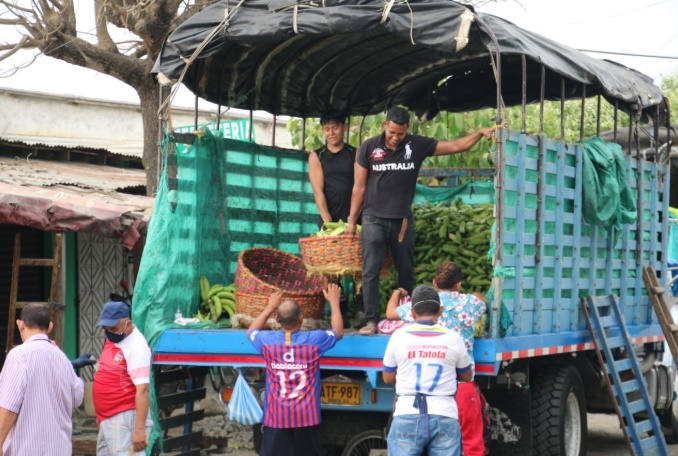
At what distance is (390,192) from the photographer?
784 cm

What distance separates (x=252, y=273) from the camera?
328 inches

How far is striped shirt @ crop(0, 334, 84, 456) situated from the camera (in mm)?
5809

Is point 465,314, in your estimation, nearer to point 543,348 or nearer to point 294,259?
point 543,348

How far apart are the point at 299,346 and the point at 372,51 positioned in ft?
11.3

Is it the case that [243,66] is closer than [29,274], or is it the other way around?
[243,66]

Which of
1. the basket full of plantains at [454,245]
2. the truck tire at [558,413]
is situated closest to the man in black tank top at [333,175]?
the basket full of plantains at [454,245]

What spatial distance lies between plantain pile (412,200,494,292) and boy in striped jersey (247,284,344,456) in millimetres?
2084

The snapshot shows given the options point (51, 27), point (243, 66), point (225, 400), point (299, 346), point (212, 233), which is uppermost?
point (51, 27)

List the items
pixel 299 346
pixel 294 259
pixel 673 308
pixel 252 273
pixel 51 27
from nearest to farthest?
pixel 299 346
pixel 252 273
pixel 294 259
pixel 673 308
pixel 51 27

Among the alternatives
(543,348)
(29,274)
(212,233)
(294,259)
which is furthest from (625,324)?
(29,274)

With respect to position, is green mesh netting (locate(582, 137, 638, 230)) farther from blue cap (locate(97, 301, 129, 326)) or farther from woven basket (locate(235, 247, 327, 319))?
blue cap (locate(97, 301, 129, 326))

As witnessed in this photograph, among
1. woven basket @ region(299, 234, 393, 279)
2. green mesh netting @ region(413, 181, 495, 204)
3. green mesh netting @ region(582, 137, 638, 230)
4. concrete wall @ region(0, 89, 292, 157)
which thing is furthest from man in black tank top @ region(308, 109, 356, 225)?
concrete wall @ region(0, 89, 292, 157)

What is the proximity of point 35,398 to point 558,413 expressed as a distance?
383 cm

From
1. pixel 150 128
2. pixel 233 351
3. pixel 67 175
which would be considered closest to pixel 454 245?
pixel 233 351
